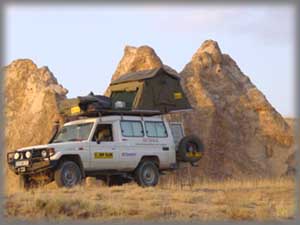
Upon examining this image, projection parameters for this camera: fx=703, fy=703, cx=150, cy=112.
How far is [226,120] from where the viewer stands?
2541cm

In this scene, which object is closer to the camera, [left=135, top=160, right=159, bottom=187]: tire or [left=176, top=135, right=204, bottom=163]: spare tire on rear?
[left=135, top=160, right=159, bottom=187]: tire

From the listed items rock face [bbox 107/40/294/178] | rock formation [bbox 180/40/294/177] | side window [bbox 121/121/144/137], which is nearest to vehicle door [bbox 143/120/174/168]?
side window [bbox 121/121/144/137]

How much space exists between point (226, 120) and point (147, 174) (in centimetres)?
742

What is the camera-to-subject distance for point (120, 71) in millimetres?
26578

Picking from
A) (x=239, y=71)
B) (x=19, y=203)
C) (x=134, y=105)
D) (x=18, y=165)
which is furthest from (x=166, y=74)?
(x=19, y=203)

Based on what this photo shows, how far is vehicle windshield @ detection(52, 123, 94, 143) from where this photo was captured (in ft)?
58.7

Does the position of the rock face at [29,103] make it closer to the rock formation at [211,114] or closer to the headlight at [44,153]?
the rock formation at [211,114]

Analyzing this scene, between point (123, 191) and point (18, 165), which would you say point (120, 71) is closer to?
point (18, 165)

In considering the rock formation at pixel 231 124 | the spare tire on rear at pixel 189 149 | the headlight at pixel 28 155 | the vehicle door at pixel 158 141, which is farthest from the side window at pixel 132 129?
the rock formation at pixel 231 124

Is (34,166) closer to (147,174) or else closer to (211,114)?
(147,174)

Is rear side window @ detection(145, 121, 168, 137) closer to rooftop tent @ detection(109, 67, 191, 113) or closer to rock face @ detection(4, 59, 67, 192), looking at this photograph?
rooftop tent @ detection(109, 67, 191, 113)

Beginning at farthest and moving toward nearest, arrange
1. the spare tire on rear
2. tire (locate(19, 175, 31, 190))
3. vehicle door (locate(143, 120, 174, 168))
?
the spare tire on rear → vehicle door (locate(143, 120, 174, 168)) → tire (locate(19, 175, 31, 190))

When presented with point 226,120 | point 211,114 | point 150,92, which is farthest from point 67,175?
point 226,120

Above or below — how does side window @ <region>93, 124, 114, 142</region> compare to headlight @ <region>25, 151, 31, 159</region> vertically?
above
